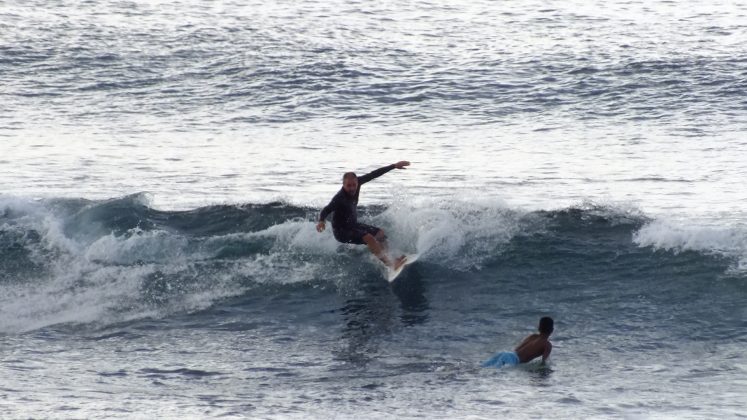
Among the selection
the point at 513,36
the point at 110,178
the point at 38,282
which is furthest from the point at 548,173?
the point at 513,36

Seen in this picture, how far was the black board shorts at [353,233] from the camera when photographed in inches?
624

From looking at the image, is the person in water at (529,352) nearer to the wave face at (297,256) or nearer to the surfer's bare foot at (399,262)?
the wave face at (297,256)

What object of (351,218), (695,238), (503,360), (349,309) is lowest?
(349,309)

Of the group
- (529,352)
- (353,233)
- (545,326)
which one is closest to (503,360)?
(529,352)

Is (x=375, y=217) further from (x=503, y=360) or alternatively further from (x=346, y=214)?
(x=503, y=360)

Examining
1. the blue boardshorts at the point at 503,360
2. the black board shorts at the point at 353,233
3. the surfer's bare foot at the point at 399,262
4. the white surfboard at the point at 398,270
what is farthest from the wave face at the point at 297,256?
the blue boardshorts at the point at 503,360

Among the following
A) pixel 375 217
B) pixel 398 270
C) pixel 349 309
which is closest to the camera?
pixel 349 309

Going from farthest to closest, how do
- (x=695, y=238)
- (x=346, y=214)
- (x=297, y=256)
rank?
(x=297, y=256) → (x=695, y=238) → (x=346, y=214)

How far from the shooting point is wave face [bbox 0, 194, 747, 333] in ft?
52.2

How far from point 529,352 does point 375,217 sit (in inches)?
244

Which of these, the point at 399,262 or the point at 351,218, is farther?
the point at 399,262

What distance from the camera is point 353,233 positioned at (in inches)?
624

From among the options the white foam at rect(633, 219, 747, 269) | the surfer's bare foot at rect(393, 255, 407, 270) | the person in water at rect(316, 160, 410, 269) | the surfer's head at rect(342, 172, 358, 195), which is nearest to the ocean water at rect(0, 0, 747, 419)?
the white foam at rect(633, 219, 747, 269)

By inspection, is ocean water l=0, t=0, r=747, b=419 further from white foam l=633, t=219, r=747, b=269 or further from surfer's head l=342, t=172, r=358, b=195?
surfer's head l=342, t=172, r=358, b=195
